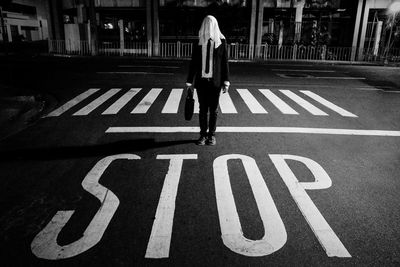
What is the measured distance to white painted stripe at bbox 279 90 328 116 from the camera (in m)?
8.60

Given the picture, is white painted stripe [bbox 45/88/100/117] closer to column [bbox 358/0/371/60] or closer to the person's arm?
the person's arm

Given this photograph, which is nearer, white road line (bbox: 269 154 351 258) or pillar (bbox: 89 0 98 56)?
white road line (bbox: 269 154 351 258)

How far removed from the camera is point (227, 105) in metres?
9.17

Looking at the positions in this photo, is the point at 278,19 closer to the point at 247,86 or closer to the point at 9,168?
the point at 247,86

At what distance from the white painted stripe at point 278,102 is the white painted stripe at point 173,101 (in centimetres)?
283

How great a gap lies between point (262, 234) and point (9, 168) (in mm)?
4096

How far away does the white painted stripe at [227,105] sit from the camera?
340 inches

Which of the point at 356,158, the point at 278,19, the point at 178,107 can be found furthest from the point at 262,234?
the point at 278,19

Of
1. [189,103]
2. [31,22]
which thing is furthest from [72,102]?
[31,22]

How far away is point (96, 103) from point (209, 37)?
4845 millimetres

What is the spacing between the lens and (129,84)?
475 inches

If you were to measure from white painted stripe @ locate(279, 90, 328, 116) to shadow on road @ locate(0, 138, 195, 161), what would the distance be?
4.32 meters

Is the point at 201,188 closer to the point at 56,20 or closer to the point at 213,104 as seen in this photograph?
the point at 213,104

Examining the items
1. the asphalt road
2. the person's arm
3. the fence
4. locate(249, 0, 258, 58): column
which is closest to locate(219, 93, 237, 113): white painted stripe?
the asphalt road
